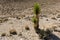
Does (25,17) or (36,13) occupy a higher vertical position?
(36,13)

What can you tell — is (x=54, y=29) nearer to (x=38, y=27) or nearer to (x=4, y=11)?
(x=38, y=27)

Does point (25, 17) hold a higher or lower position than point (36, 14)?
lower

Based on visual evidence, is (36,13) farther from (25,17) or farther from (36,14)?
(25,17)

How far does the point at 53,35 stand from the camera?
13867 millimetres

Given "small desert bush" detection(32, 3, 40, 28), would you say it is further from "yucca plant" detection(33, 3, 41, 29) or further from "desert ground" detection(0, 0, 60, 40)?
"desert ground" detection(0, 0, 60, 40)

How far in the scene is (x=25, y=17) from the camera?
70.4 ft

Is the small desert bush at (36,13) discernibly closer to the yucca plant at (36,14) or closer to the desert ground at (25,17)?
the yucca plant at (36,14)

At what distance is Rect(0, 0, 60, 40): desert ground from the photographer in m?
14.5

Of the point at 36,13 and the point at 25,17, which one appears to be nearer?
the point at 36,13

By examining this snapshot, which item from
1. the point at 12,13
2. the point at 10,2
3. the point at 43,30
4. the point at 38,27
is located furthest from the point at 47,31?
the point at 10,2

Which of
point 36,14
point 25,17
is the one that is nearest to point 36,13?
point 36,14

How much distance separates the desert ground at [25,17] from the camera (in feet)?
47.6

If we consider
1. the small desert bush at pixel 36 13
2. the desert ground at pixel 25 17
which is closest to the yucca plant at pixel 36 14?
the small desert bush at pixel 36 13

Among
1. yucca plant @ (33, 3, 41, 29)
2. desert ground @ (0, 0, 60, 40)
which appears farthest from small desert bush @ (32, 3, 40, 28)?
desert ground @ (0, 0, 60, 40)
